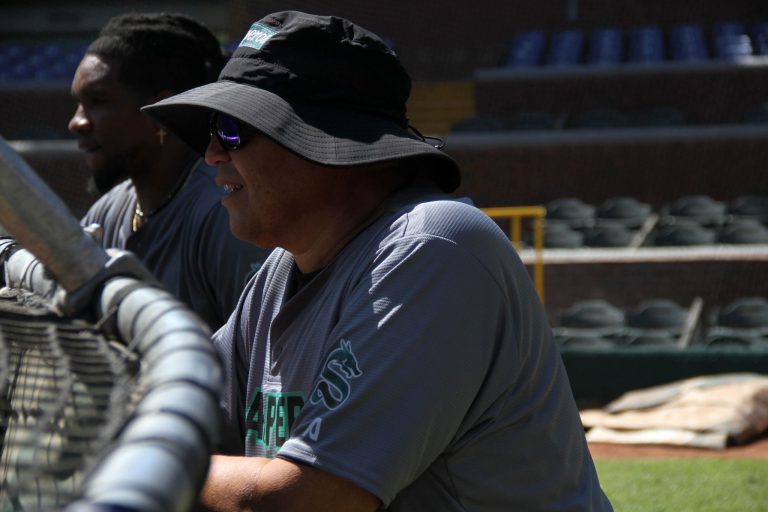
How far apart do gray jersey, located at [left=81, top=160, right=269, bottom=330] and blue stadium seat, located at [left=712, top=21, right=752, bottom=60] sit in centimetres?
1655

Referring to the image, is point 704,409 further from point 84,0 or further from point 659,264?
point 84,0

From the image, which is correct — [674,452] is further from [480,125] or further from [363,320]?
[480,125]

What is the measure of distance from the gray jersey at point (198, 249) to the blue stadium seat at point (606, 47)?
16.2 metres

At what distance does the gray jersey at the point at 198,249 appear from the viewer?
3029 millimetres

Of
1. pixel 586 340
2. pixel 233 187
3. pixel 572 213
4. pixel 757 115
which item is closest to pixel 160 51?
pixel 233 187

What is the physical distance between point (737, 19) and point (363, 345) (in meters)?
22.3

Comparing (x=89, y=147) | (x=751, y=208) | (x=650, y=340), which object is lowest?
(x=751, y=208)

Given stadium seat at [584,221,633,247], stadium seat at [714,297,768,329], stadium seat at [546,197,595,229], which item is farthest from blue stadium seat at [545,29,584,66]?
stadium seat at [714,297,768,329]

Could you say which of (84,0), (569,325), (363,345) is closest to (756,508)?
(363,345)

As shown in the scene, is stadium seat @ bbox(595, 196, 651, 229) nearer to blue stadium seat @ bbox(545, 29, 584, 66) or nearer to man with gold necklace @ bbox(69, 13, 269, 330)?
blue stadium seat @ bbox(545, 29, 584, 66)

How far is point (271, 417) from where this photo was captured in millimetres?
1935

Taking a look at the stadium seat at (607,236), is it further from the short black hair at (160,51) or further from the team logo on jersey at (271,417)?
the team logo on jersey at (271,417)

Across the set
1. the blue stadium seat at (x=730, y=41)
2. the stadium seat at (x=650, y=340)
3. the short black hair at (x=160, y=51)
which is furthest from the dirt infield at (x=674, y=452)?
the blue stadium seat at (x=730, y=41)

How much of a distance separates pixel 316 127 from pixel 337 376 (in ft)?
1.47
